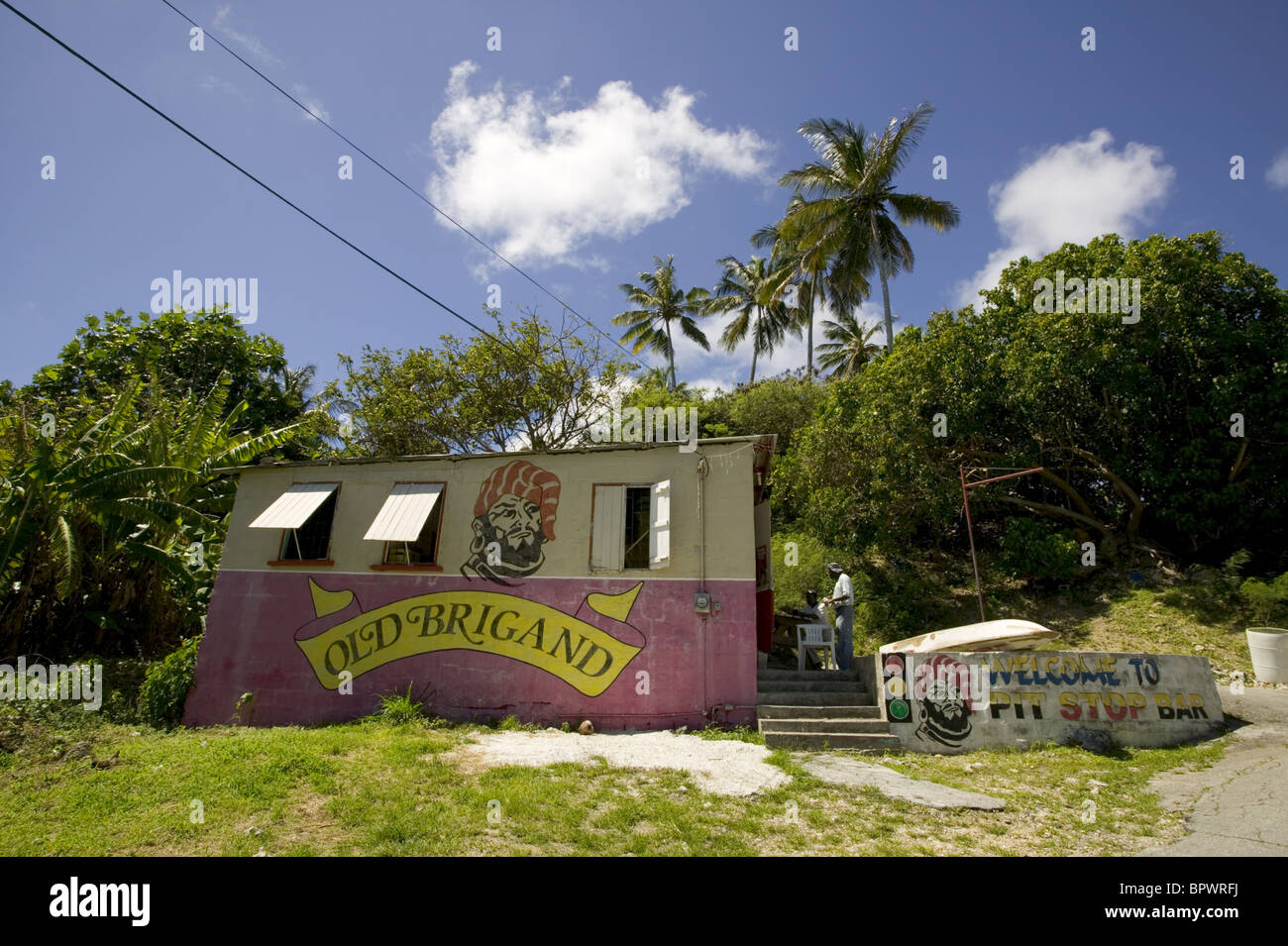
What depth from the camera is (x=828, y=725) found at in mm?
8812

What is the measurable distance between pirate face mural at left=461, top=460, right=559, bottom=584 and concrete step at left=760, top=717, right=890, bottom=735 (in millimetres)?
4582

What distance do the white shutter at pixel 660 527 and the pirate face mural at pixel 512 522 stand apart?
1784 mm

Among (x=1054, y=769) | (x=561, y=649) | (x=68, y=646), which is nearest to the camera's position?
(x=1054, y=769)

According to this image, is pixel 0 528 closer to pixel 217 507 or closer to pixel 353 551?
pixel 217 507

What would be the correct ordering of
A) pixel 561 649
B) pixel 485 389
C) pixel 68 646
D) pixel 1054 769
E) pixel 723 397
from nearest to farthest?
pixel 1054 769, pixel 561 649, pixel 68 646, pixel 485 389, pixel 723 397

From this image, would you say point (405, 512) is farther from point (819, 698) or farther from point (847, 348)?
point (847, 348)

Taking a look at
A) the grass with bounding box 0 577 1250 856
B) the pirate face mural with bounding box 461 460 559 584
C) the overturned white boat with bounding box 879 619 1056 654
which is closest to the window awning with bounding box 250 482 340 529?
the pirate face mural with bounding box 461 460 559 584

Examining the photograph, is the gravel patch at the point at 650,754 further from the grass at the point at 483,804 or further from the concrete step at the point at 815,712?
the concrete step at the point at 815,712

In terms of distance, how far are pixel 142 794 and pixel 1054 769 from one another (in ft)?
33.8

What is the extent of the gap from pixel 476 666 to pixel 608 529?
3.25 meters

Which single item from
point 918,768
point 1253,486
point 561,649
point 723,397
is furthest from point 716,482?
point 723,397

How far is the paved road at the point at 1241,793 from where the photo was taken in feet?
16.6

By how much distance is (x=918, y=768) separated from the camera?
7.64 meters

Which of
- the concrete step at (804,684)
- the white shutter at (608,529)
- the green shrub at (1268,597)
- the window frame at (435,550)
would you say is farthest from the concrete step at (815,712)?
the green shrub at (1268,597)
